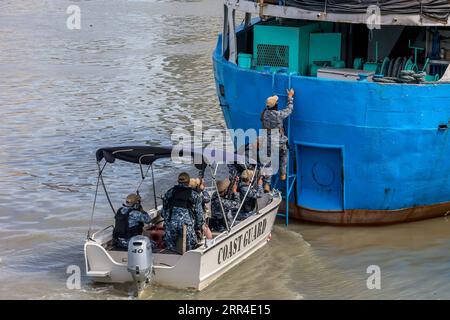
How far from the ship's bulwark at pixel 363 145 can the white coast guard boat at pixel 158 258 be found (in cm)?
182

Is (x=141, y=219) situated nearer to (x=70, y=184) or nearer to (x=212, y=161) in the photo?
(x=212, y=161)

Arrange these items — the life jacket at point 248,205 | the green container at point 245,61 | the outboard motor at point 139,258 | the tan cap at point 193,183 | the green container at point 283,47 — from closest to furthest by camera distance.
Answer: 1. the outboard motor at point 139,258
2. the tan cap at point 193,183
3. the life jacket at point 248,205
4. the green container at point 283,47
5. the green container at point 245,61

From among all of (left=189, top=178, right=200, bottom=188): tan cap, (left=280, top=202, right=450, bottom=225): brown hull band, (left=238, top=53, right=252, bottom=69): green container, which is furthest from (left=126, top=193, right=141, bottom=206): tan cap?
(left=238, top=53, right=252, bottom=69): green container

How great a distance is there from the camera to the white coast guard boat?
11.0 metres

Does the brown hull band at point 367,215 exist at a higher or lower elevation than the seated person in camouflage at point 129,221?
lower

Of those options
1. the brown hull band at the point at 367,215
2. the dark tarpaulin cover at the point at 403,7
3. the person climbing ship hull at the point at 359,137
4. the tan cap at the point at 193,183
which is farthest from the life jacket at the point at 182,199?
the dark tarpaulin cover at the point at 403,7

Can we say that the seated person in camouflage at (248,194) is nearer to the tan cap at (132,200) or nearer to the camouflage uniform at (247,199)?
the camouflage uniform at (247,199)

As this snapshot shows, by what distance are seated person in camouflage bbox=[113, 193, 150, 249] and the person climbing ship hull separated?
124 inches

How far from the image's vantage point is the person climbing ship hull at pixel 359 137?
13.1 m

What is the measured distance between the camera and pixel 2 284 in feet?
39.1

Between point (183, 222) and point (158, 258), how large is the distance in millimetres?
577

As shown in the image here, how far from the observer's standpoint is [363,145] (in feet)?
43.6

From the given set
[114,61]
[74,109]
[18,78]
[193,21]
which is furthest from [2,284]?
[193,21]

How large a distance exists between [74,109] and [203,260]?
12.3m
